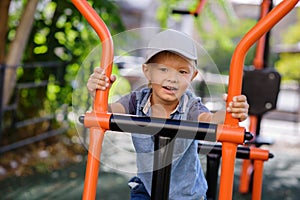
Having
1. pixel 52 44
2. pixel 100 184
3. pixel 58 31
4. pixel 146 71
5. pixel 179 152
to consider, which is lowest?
pixel 100 184

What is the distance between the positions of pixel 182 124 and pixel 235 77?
23cm

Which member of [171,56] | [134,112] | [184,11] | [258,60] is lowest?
[134,112]

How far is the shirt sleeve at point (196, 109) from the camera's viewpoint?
5.51 ft

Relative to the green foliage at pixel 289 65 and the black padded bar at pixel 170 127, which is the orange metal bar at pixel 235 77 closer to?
the black padded bar at pixel 170 127

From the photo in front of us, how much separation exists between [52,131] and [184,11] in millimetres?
1810

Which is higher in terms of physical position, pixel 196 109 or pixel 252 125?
pixel 252 125

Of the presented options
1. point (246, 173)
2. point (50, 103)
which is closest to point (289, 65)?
point (50, 103)

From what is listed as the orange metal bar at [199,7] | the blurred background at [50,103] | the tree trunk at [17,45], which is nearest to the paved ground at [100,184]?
the blurred background at [50,103]

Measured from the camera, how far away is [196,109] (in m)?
1.69

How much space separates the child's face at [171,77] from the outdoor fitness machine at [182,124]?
0.10 m

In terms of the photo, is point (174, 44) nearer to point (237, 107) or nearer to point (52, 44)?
point (237, 107)

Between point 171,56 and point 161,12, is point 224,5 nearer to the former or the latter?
point 161,12

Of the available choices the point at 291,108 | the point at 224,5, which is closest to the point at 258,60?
the point at 224,5

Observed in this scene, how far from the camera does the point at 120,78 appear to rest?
171cm
